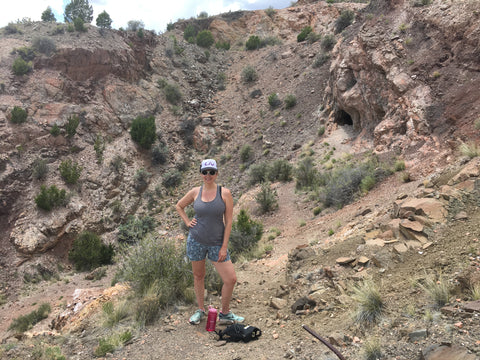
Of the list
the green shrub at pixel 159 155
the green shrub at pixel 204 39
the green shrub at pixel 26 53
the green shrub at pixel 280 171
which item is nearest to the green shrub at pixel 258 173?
the green shrub at pixel 280 171

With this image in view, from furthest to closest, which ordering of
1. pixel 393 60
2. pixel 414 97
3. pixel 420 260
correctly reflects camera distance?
1. pixel 393 60
2. pixel 414 97
3. pixel 420 260

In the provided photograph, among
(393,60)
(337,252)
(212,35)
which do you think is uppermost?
(212,35)

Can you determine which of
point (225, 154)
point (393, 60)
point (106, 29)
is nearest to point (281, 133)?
point (225, 154)

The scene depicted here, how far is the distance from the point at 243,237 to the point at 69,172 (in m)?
12.4

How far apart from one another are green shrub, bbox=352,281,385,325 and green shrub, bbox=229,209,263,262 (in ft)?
20.0

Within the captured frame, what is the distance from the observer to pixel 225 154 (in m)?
21.7

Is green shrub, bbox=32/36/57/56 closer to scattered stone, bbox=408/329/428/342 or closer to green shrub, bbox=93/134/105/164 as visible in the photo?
green shrub, bbox=93/134/105/164

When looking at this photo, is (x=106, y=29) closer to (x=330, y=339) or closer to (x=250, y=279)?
(x=250, y=279)

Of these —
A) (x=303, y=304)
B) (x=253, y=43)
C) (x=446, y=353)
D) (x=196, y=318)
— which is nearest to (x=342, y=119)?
(x=303, y=304)

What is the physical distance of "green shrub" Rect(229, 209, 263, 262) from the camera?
9.48 meters

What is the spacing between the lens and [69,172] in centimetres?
1706

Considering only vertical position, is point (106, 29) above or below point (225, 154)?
above

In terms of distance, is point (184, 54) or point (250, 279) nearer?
point (250, 279)

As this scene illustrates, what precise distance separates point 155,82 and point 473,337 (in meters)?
26.6
